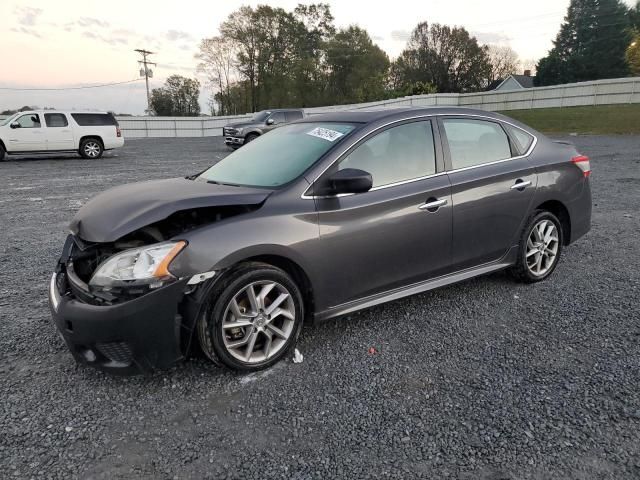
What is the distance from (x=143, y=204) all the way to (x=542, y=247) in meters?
3.50

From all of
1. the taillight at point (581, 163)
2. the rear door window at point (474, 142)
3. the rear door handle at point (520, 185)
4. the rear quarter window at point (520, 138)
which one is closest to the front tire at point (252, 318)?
the rear door window at point (474, 142)

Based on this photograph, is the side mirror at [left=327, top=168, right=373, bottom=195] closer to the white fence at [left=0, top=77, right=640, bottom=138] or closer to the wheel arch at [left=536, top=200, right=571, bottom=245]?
the wheel arch at [left=536, top=200, right=571, bottom=245]

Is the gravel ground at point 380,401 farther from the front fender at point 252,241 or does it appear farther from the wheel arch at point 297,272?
the front fender at point 252,241

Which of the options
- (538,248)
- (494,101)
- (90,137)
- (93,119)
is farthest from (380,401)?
(494,101)

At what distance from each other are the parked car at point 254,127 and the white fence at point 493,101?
10.5m

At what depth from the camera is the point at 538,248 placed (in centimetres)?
425

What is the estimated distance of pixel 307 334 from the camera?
11.2 ft

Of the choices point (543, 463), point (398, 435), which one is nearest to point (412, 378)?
point (398, 435)

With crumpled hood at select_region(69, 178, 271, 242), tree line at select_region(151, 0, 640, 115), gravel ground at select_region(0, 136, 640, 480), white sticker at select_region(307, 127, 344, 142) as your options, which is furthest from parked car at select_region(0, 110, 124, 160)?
tree line at select_region(151, 0, 640, 115)

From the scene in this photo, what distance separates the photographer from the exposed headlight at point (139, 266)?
2537mm

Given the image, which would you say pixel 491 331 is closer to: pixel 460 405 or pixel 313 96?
pixel 460 405

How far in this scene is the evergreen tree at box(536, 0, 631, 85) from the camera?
50.7 meters

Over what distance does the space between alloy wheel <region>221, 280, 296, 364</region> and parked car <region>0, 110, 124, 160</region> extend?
16.5 meters

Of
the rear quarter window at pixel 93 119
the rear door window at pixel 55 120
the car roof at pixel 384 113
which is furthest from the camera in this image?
the rear quarter window at pixel 93 119
